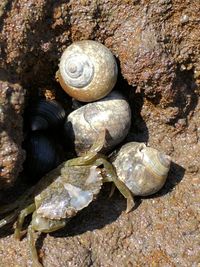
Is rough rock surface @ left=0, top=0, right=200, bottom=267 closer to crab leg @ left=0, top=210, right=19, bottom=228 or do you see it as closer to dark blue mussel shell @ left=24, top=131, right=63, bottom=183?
crab leg @ left=0, top=210, right=19, bottom=228

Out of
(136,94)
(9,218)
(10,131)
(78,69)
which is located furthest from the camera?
(136,94)

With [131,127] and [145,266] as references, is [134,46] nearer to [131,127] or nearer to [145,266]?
[131,127]

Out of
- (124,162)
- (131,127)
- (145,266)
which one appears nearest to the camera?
(145,266)

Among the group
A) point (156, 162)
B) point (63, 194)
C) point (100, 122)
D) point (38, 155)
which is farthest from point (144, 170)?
point (38, 155)

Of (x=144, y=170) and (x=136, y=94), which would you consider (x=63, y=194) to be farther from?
(x=136, y=94)

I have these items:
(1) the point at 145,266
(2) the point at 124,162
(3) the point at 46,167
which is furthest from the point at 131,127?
(1) the point at 145,266

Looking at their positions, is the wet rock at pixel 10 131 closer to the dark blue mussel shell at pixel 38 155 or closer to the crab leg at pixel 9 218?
the crab leg at pixel 9 218
